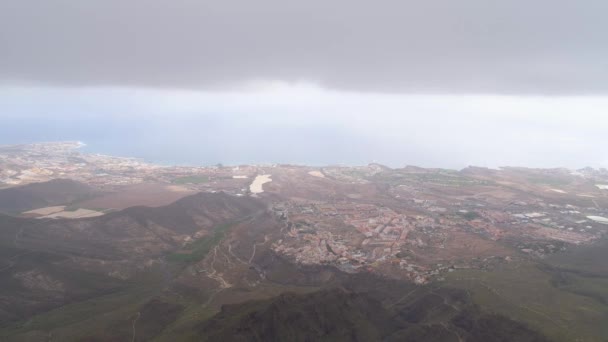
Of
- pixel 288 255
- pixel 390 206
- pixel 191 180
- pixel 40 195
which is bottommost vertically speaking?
pixel 40 195

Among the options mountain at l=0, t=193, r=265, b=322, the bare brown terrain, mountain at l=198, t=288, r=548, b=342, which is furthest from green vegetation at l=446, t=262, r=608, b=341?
mountain at l=0, t=193, r=265, b=322

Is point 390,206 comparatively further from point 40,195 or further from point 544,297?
point 40,195

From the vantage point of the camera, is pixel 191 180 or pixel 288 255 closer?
pixel 288 255

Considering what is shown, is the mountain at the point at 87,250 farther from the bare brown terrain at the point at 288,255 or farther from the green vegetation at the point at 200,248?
the green vegetation at the point at 200,248

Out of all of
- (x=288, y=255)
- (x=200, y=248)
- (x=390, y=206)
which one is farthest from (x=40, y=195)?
(x=390, y=206)

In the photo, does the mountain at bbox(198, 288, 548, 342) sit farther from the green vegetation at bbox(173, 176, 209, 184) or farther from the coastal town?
the green vegetation at bbox(173, 176, 209, 184)

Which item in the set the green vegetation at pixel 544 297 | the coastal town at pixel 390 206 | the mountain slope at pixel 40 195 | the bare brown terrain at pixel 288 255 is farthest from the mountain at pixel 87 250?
the green vegetation at pixel 544 297
